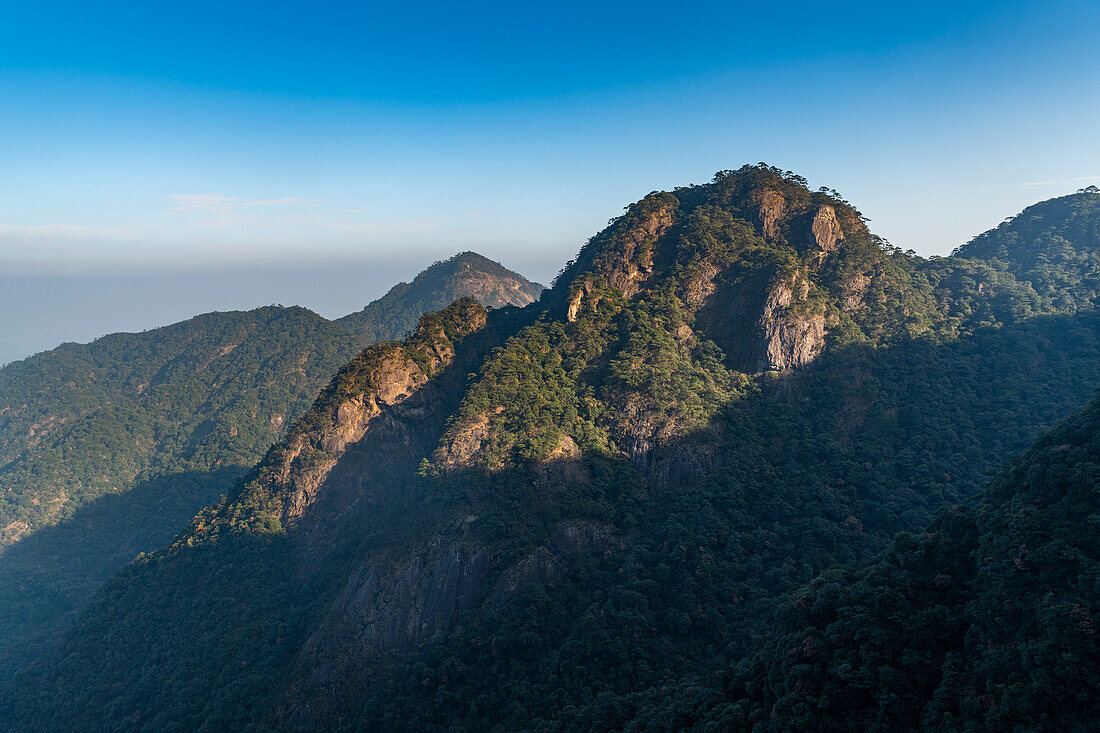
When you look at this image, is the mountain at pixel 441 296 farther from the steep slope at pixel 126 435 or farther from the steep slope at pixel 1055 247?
the steep slope at pixel 1055 247

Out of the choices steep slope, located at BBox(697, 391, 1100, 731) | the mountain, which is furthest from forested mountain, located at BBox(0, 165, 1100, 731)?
the mountain

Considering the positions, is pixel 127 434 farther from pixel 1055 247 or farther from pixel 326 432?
pixel 1055 247

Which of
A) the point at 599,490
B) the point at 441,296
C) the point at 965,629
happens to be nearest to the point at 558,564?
the point at 599,490

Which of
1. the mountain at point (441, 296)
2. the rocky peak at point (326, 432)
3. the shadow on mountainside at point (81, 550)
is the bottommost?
the shadow on mountainside at point (81, 550)

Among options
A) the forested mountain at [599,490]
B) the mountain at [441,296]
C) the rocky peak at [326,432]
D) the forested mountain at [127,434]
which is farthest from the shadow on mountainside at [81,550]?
the mountain at [441,296]

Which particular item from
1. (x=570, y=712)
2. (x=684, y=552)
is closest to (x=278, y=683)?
(x=570, y=712)
